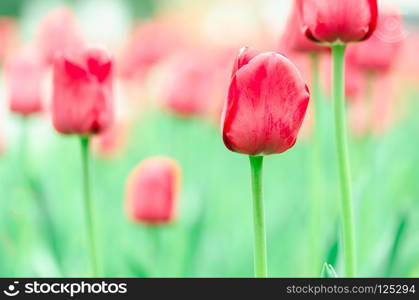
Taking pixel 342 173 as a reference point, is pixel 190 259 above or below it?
above

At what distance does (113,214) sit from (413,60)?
1727 millimetres

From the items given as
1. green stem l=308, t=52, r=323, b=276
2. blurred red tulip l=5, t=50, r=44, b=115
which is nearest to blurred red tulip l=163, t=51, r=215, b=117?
blurred red tulip l=5, t=50, r=44, b=115

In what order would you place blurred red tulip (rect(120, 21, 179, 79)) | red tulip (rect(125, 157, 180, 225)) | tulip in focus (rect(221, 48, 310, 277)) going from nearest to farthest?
tulip in focus (rect(221, 48, 310, 277)), red tulip (rect(125, 157, 180, 225)), blurred red tulip (rect(120, 21, 179, 79))

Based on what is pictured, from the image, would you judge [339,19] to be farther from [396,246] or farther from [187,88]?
[187,88]

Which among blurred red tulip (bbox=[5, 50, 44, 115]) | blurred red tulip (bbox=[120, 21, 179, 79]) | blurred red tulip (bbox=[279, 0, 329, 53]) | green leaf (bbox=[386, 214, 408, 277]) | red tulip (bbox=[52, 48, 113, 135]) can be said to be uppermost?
blurred red tulip (bbox=[120, 21, 179, 79])

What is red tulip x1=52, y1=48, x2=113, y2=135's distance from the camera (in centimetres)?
84

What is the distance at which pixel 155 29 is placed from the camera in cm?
206

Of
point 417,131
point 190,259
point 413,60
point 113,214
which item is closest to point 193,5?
point 413,60

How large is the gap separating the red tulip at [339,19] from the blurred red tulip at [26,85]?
581mm

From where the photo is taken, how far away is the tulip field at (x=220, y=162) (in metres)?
0.72

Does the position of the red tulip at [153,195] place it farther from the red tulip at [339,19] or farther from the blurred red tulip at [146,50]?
the blurred red tulip at [146,50]

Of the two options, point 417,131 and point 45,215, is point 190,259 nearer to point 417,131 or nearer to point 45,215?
point 45,215

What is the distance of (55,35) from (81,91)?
598 mm

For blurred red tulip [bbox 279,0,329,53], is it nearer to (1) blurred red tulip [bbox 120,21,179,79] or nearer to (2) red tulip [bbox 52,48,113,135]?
(2) red tulip [bbox 52,48,113,135]
